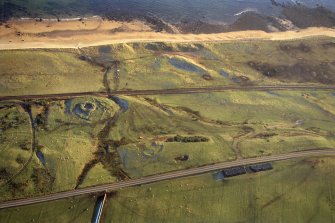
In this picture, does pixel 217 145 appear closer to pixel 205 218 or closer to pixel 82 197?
pixel 205 218

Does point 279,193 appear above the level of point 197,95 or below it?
below

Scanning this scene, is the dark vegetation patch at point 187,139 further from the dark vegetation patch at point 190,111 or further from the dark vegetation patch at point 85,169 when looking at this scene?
the dark vegetation patch at point 85,169

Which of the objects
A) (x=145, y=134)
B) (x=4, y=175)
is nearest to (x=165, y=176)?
(x=145, y=134)

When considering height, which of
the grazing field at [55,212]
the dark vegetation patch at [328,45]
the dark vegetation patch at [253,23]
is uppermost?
the dark vegetation patch at [253,23]

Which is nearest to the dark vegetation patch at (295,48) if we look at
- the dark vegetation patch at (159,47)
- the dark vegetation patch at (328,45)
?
the dark vegetation patch at (328,45)

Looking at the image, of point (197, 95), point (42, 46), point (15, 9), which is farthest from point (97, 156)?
point (15, 9)

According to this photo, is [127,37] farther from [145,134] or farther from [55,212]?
[55,212]
